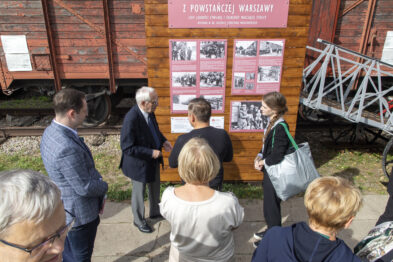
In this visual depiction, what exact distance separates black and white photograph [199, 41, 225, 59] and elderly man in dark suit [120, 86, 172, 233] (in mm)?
1344

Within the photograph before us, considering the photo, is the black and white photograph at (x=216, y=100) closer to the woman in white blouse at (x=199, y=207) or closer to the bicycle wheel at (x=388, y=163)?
the woman in white blouse at (x=199, y=207)

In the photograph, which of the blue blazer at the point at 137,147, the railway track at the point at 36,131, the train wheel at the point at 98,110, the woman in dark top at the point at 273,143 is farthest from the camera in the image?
the train wheel at the point at 98,110

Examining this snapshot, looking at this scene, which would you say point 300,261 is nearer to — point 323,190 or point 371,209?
point 323,190

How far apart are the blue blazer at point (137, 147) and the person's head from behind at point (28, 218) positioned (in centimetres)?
198

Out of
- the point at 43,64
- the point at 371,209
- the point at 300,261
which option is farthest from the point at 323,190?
the point at 43,64

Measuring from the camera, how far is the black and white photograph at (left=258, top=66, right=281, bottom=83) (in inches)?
169

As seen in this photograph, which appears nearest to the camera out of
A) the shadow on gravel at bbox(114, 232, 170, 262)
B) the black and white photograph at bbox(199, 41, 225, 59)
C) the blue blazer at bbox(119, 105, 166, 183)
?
the blue blazer at bbox(119, 105, 166, 183)

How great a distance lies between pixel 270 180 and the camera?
3.20 m

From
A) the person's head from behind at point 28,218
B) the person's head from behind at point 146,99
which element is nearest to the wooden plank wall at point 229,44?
the person's head from behind at point 146,99

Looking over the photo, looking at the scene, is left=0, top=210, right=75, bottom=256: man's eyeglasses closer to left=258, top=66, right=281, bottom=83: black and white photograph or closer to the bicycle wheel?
left=258, top=66, right=281, bottom=83: black and white photograph

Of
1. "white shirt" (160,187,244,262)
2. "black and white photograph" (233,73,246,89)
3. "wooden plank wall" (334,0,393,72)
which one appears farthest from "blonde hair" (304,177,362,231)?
"wooden plank wall" (334,0,393,72)

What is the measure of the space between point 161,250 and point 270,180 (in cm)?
164

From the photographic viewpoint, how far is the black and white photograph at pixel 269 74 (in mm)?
4285

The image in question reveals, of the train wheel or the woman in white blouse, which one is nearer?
the woman in white blouse
